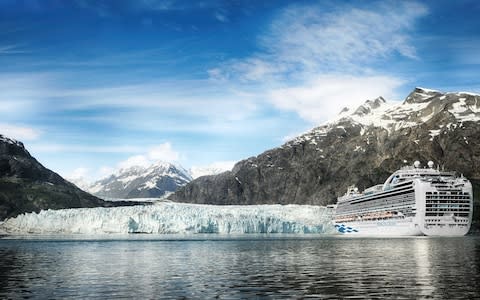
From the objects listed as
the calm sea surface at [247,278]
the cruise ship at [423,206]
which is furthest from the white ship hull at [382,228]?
the calm sea surface at [247,278]

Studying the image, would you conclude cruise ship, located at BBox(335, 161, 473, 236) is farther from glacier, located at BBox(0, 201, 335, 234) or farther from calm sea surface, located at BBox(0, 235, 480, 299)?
calm sea surface, located at BBox(0, 235, 480, 299)

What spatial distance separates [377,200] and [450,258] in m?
99.6

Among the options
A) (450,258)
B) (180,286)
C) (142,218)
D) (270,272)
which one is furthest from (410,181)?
(180,286)

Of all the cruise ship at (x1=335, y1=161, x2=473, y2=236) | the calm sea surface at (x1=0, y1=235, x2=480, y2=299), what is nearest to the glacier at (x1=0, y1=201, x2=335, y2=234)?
the cruise ship at (x1=335, y1=161, x2=473, y2=236)

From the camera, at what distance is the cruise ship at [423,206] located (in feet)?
441

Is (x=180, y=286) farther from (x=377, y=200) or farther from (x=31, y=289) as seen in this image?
(x=377, y=200)

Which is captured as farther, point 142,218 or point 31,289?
point 142,218

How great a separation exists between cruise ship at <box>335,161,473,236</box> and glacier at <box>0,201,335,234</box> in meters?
23.8

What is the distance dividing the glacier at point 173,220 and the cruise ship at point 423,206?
2381cm

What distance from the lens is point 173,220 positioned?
153000 millimetres

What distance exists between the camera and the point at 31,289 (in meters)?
37.1

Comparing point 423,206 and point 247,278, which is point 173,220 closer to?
point 423,206

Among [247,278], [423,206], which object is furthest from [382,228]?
[247,278]

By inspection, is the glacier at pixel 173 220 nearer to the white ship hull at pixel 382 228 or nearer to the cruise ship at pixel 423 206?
the white ship hull at pixel 382 228
